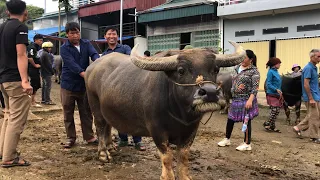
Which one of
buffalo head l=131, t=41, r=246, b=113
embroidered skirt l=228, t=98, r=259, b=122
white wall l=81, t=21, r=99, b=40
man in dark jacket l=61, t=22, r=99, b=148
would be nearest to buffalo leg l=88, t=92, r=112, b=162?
man in dark jacket l=61, t=22, r=99, b=148

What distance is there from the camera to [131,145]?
5.36m

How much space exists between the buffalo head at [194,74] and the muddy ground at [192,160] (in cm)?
138

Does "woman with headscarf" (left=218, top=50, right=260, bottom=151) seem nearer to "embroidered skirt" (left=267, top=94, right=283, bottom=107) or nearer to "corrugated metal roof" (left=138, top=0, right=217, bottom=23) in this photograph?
"embroidered skirt" (left=267, top=94, right=283, bottom=107)

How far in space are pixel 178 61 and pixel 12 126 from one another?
2326mm

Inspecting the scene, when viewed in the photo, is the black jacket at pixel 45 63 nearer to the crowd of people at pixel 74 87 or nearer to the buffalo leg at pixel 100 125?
the crowd of people at pixel 74 87

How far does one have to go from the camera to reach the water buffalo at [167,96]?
9.46 feet

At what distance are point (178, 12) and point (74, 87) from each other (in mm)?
11903

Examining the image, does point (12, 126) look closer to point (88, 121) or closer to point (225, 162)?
point (88, 121)

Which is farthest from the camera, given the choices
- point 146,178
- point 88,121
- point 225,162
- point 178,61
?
point 88,121

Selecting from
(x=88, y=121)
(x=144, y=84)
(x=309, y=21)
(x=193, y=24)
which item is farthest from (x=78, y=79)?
(x=193, y=24)

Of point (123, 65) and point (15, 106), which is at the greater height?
point (123, 65)

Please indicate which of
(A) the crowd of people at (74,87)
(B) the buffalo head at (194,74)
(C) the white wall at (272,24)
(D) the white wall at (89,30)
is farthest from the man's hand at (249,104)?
(D) the white wall at (89,30)

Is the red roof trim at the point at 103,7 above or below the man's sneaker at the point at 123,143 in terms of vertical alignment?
above

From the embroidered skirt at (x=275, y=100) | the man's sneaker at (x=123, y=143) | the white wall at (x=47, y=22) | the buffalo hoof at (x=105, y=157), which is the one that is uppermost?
the white wall at (x=47, y=22)
